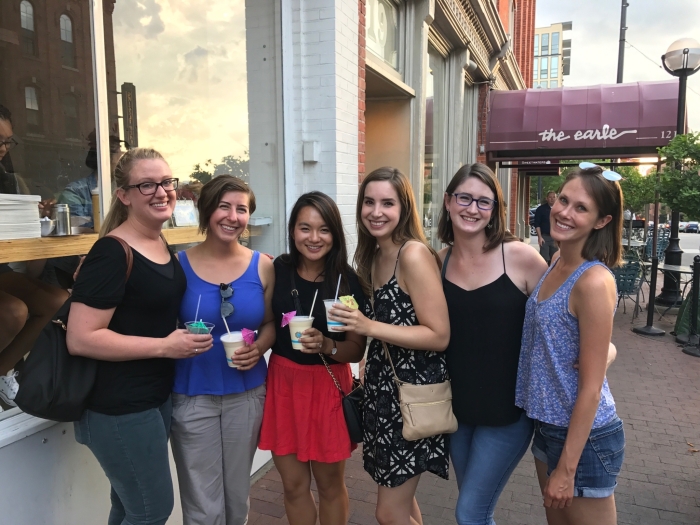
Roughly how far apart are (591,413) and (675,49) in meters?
8.21

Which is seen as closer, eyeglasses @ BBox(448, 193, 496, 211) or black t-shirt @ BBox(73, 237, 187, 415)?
black t-shirt @ BBox(73, 237, 187, 415)

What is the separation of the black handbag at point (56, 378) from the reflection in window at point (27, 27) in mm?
2515

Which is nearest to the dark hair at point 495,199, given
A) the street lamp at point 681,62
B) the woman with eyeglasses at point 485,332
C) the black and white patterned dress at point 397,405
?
the woman with eyeglasses at point 485,332

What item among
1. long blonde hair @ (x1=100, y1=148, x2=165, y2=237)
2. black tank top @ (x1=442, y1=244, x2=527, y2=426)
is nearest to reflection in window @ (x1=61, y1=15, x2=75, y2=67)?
long blonde hair @ (x1=100, y1=148, x2=165, y2=237)

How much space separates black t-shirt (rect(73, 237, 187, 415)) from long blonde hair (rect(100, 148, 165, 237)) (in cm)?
20

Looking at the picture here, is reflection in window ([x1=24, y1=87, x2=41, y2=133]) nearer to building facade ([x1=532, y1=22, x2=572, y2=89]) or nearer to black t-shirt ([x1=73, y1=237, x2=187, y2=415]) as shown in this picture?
black t-shirt ([x1=73, y1=237, x2=187, y2=415])

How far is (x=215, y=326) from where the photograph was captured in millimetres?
2143

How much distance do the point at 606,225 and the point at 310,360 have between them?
135 centimetres

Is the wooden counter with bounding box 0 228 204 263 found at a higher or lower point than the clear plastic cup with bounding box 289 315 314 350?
higher

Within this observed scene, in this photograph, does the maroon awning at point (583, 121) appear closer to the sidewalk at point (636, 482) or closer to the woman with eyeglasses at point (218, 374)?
the sidewalk at point (636, 482)

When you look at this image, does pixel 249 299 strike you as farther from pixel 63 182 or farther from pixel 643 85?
pixel 643 85

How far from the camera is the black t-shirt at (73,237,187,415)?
1.73 m

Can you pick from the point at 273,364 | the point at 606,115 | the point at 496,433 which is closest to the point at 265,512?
the point at 273,364

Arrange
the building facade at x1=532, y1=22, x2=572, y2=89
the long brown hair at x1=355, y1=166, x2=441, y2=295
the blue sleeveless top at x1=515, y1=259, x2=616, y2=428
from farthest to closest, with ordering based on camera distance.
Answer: the building facade at x1=532, y1=22, x2=572, y2=89
the long brown hair at x1=355, y1=166, x2=441, y2=295
the blue sleeveless top at x1=515, y1=259, x2=616, y2=428
